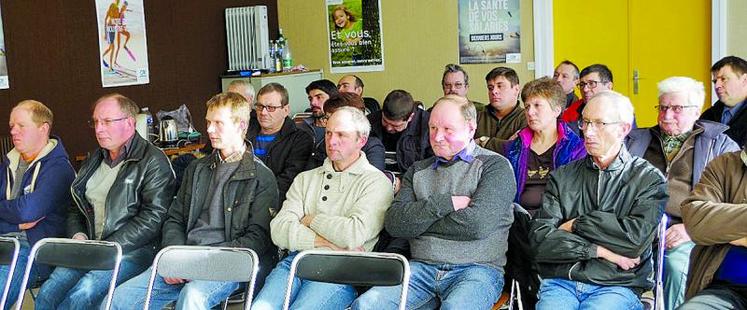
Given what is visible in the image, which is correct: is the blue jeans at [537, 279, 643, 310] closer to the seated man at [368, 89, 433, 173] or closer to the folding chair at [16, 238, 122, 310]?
the folding chair at [16, 238, 122, 310]

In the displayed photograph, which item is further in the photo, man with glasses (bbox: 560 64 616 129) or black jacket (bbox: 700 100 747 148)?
man with glasses (bbox: 560 64 616 129)

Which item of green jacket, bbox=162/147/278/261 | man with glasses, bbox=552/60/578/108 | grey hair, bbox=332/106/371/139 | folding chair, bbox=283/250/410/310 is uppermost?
man with glasses, bbox=552/60/578/108

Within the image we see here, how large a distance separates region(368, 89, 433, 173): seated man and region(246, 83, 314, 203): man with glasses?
66cm

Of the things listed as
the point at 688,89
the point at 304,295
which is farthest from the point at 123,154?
the point at 688,89

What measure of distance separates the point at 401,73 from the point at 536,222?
18.3 feet

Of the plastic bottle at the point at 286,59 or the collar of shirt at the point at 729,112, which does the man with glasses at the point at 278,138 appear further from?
the plastic bottle at the point at 286,59

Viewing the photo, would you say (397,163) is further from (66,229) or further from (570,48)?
(570,48)

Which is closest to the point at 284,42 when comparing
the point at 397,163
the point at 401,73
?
the point at 401,73

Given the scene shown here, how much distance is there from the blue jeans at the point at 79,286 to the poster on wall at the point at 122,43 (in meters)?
3.81

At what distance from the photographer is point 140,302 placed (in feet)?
10.8

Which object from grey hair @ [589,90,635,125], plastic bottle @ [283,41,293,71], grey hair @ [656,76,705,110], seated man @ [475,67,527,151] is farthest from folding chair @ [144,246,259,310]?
plastic bottle @ [283,41,293,71]

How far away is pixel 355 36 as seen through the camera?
8703 mm

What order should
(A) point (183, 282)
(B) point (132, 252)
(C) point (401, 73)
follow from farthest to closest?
(C) point (401, 73), (B) point (132, 252), (A) point (183, 282)

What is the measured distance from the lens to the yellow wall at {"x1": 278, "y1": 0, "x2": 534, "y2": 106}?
26.7 ft
